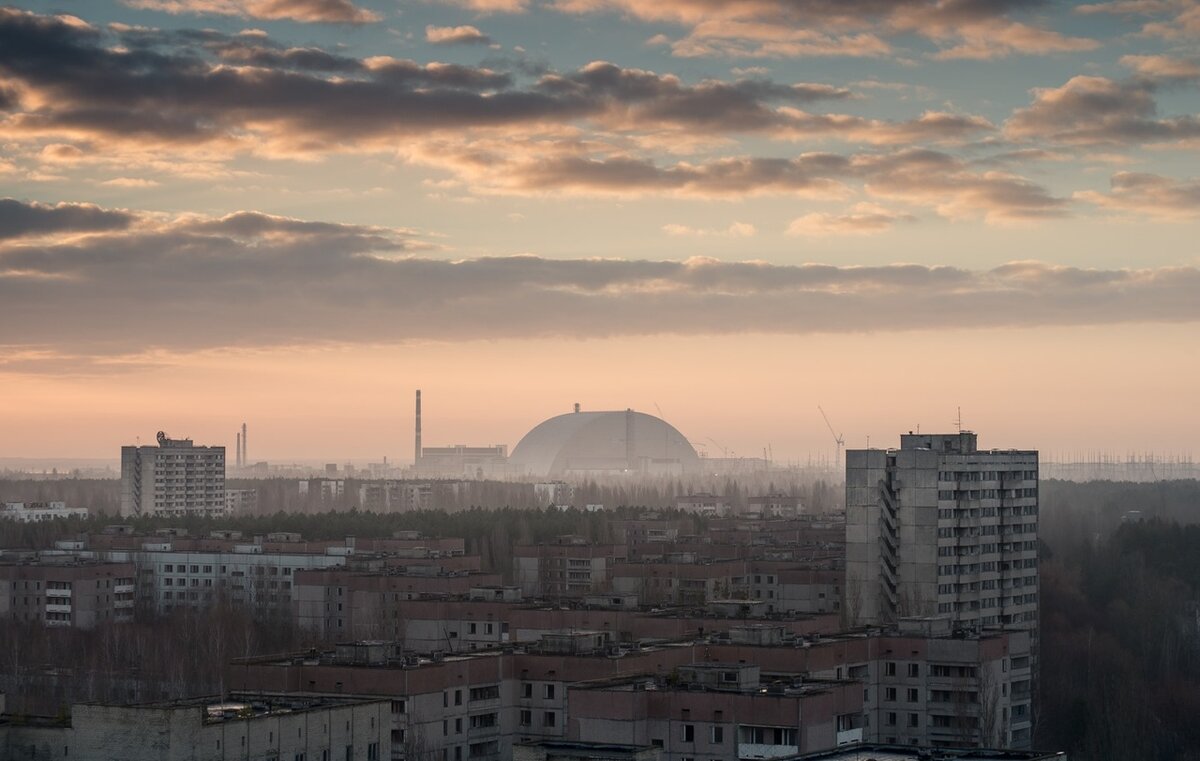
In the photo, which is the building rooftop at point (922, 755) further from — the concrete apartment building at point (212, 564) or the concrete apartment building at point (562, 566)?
the concrete apartment building at point (212, 564)

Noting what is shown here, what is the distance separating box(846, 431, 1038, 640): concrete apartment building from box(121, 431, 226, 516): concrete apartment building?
62923 mm

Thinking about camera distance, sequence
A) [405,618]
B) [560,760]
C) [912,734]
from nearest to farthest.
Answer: [560,760]
[912,734]
[405,618]

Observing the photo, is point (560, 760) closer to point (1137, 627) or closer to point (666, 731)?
point (666, 731)

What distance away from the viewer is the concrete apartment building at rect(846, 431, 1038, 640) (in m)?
42.7

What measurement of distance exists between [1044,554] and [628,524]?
2078 cm

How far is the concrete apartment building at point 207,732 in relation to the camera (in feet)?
71.6

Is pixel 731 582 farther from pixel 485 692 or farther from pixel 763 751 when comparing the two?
pixel 763 751

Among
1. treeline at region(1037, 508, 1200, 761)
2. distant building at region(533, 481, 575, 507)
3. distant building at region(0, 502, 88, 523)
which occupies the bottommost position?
treeline at region(1037, 508, 1200, 761)

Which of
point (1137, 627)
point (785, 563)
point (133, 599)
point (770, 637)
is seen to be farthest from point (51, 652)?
point (1137, 627)

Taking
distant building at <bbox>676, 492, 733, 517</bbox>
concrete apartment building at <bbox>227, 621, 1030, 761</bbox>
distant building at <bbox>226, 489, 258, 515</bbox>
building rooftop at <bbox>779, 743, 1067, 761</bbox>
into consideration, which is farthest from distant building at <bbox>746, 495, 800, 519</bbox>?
building rooftop at <bbox>779, 743, 1067, 761</bbox>

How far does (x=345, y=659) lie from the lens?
29656 millimetres

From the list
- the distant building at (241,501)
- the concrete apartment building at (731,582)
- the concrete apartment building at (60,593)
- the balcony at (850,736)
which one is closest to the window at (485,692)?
the balcony at (850,736)

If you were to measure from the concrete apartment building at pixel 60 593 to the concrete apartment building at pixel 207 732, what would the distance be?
109ft

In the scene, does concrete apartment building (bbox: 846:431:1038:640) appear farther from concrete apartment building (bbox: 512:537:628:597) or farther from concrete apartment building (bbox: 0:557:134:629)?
concrete apartment building (bbox: 0:557:134:629)
